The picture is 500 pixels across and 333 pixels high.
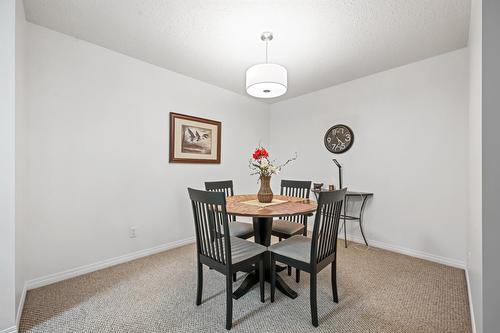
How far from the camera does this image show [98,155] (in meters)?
2.53

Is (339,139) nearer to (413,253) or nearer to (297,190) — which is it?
(297,190)

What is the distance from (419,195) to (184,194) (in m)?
3.12

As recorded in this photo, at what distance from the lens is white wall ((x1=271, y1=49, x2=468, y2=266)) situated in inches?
104

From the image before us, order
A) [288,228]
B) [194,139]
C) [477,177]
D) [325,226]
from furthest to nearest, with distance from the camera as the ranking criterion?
[194,139] < [288,228] < [325,226] < [477,177]

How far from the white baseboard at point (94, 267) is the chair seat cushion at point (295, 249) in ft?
6.04

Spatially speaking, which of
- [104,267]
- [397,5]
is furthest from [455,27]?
[104,267]

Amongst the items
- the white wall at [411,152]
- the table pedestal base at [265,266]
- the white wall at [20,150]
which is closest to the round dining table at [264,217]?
the table pedestal base at [265,266]

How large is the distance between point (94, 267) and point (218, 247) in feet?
5.66

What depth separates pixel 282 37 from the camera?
2.34m

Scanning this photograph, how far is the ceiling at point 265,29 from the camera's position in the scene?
1.92 meters
